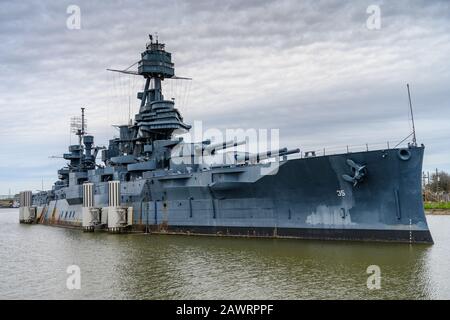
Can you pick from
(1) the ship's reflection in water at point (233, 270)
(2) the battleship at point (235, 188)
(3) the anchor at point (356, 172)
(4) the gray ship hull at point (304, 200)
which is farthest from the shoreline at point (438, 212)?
(3) the anchor at point (356, 172)

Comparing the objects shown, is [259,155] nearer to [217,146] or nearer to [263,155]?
[263,155]

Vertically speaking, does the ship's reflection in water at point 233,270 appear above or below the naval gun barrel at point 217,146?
below

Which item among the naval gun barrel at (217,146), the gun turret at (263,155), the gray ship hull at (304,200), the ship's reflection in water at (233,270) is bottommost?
the ship's reflection in water at (233,270)

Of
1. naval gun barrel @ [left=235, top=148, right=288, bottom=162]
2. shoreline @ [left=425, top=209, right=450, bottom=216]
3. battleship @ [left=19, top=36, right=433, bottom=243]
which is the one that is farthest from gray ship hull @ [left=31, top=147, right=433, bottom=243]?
shoreline @ [left=425, top=209, right=450, bottom=216]

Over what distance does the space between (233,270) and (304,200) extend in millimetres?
7531

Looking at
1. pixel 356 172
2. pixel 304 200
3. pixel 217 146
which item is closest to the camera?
pixel 356 172

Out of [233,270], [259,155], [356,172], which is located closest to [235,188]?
[259,155]

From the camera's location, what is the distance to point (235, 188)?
75.9 feet

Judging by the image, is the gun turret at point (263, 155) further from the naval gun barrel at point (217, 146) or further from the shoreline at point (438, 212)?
the shoreline at point (438, 212)

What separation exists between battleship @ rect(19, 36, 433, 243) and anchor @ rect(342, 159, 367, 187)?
0.15 ft

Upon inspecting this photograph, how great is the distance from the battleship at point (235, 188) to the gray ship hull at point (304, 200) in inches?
1.7

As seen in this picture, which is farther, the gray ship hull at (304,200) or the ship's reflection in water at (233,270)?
the gray ship hull at (304,200)

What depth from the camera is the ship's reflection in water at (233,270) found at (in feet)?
39.9

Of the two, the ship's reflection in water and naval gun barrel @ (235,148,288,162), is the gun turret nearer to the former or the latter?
naval gun barrel @ (235,148,288,162)
